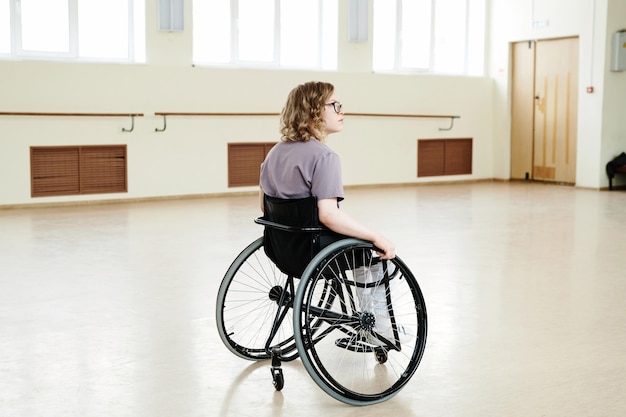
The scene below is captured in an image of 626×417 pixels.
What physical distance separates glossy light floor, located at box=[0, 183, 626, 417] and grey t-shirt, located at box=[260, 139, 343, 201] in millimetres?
692

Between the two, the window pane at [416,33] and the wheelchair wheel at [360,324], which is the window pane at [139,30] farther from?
the wheelchair wheel at [360,324]

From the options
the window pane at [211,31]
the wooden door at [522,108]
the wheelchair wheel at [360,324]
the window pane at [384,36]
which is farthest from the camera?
the wooden door at [522,108]

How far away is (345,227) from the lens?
9.20 feet

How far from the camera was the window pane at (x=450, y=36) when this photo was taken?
1178 cm

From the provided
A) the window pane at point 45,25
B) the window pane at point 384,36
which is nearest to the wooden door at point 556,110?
the window pane at point 384,36

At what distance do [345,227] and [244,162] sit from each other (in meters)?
7.26

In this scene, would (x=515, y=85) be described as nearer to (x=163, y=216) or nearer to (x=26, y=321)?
(x=163, y=216)

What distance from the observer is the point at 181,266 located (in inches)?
207

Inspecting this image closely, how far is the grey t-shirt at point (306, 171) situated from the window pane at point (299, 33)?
7676mm

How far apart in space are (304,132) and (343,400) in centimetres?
92

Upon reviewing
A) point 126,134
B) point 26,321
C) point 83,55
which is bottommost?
point 26,321

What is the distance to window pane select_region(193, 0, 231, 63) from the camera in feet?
31.9

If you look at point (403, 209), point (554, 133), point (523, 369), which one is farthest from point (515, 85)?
point (523, 369)

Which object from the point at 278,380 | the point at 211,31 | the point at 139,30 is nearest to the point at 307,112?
the point at 278,380
